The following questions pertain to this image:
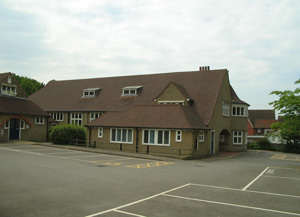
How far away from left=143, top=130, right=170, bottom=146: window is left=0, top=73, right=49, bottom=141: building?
15.5m

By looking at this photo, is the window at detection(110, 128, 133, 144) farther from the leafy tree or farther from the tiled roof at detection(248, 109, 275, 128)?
the tiled roof at detection(248, 109, 275, 128)

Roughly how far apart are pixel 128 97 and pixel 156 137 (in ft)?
42.6

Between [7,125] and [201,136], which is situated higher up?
[7,125]

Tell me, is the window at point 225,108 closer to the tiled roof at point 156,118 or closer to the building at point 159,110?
the building at point 159,110

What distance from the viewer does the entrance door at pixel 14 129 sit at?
3570cm

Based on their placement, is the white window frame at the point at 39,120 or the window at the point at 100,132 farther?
the white window frame at the point at 39,120

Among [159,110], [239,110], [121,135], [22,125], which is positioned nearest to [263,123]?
[239,110]

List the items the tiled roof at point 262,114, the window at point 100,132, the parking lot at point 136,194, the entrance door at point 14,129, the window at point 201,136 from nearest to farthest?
the parking lot at point 136,194 < the window at point 201,136 < the window at point 100,132 < the entrance door at point 14,129 < the tiled roof at point 262,114

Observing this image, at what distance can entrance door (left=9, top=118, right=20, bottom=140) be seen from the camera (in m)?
35.7

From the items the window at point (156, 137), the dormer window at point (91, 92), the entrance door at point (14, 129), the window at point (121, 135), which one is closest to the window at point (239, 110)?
the window at point (156, 137)

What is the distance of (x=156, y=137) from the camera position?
30.1 metres

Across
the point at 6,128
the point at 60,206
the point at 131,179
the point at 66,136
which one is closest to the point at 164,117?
the point at 66,136

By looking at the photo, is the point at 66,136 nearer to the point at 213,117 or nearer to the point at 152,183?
the point at 213,117

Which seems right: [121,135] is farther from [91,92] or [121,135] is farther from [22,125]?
[91,92]
